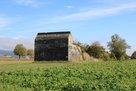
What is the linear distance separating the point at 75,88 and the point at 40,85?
268cm

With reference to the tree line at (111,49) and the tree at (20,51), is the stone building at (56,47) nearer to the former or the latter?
the tree line at (111,49)

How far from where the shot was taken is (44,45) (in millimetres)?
80062

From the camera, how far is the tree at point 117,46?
328ft

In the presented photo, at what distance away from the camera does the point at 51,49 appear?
258 feet

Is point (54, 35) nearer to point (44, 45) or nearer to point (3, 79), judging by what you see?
point (44, 45)

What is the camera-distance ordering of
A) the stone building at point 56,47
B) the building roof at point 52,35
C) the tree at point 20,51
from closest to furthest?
the stone building at point 56,47
the building roof at point 52,35
the tree at point 20,51

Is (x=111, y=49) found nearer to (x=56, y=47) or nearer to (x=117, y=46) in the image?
(x=117, y=46)

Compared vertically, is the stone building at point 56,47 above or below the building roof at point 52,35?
below

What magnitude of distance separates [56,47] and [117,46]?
1115 inches

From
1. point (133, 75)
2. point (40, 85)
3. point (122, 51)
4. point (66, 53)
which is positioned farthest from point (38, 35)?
point (40, 85)

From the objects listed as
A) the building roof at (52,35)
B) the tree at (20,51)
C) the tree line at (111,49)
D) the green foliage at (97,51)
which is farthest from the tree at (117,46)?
the tree at (20,51)

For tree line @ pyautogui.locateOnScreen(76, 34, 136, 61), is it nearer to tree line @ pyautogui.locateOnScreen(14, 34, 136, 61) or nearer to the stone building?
tree line @ pyautogui.locateOnScreen(14, 34, 136, 61)

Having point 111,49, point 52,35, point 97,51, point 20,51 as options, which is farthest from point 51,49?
point 20,51

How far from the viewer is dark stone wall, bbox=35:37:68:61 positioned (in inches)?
3019
